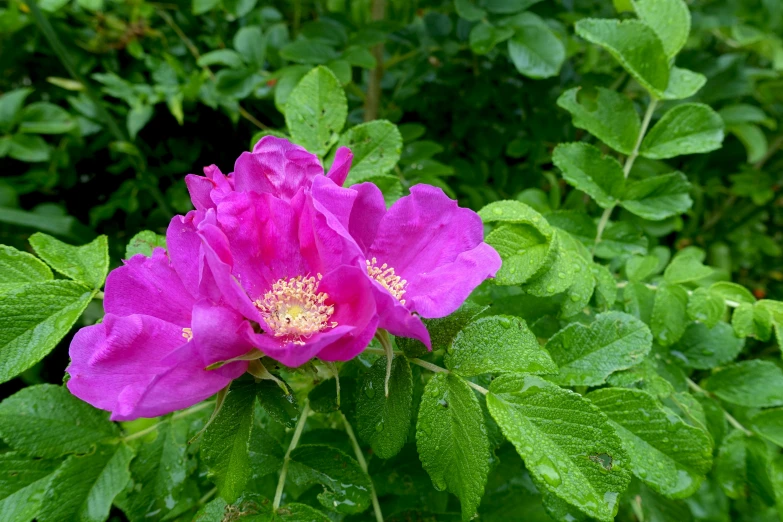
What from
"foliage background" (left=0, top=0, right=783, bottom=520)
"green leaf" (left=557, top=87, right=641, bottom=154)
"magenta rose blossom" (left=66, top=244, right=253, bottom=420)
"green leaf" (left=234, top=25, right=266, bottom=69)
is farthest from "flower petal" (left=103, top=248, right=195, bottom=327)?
"green leaf" (left=234, top=25, right=266, bottom=69)

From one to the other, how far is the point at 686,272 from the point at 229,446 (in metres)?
0.98

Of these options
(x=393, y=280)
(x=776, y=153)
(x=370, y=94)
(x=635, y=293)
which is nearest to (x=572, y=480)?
(x=393, y=280)

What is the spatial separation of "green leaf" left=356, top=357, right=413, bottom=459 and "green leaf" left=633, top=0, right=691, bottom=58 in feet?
3.06

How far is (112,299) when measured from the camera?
2.33 ft

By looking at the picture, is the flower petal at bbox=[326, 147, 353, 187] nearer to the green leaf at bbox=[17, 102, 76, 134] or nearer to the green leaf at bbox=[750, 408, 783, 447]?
the green leaf at bbox=[750, 408, 783, 447]

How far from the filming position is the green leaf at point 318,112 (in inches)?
41.4

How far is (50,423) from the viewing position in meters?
0.91

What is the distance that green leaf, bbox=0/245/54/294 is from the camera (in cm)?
86

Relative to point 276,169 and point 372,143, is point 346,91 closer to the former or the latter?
point 372,143

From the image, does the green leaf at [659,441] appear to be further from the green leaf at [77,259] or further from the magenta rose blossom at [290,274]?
the green leaf at [77,259]

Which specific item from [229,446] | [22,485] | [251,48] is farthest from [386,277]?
[251,48]

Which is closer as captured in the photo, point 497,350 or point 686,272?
point 497,350

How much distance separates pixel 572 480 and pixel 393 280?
1.17 feet

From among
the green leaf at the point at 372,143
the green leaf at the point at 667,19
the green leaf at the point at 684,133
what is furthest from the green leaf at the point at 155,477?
the green leaf at the point at 667,19
